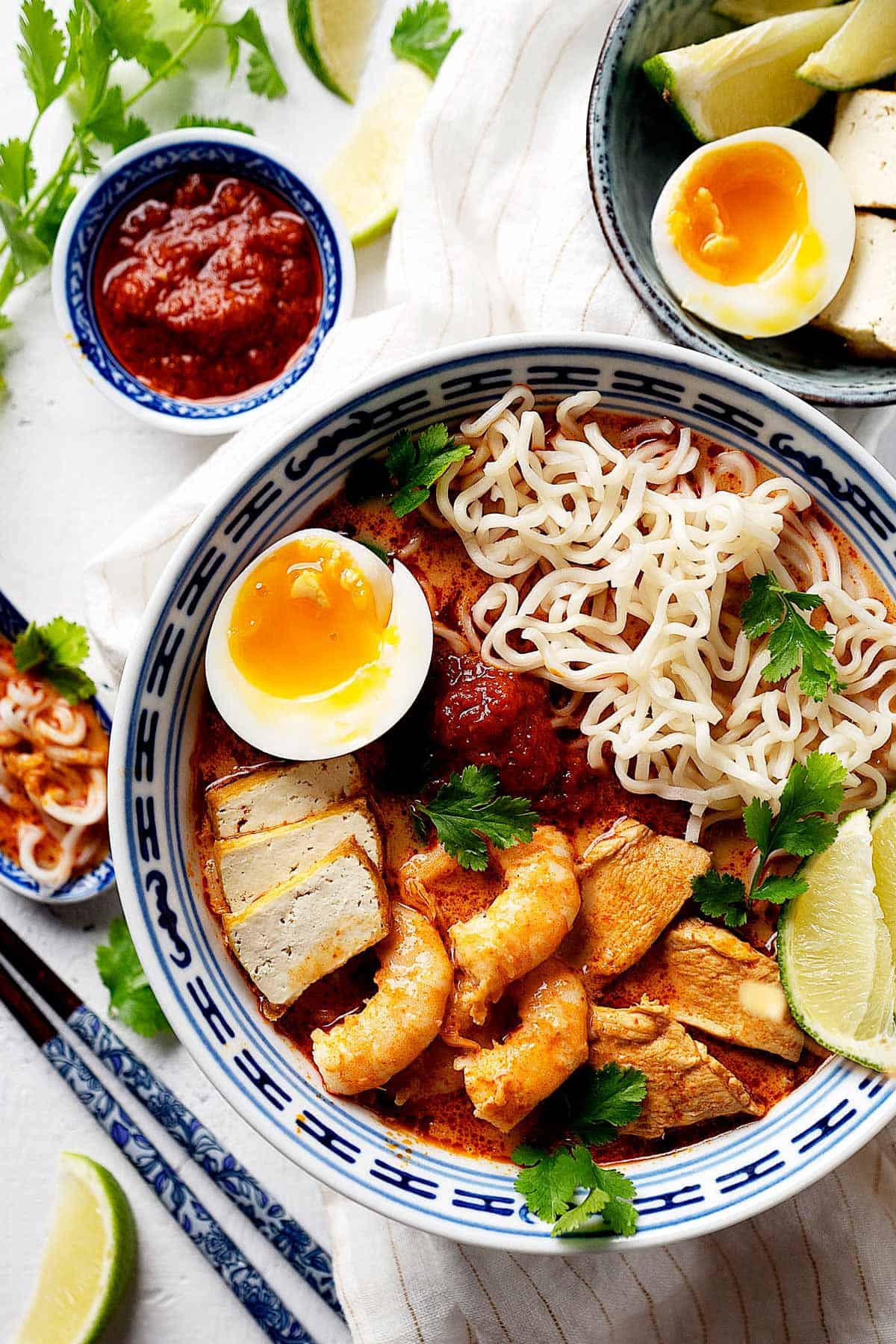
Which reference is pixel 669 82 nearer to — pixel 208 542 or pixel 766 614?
pixel 766 614

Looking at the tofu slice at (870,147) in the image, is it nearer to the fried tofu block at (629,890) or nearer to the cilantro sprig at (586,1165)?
the fried tofu block at (629,890)

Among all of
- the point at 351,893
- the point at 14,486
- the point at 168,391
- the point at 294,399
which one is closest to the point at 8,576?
the point at 14,486

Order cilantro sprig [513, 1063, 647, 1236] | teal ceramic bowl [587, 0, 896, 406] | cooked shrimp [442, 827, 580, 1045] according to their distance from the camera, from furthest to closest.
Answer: teal ceramic bowl [587, 0, 896, 406]
cooked shrimp [442, 827, 580, 1045]
cilantro sprig [513, 1063, 647, 1236]

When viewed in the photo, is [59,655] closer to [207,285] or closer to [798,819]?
[207,285]

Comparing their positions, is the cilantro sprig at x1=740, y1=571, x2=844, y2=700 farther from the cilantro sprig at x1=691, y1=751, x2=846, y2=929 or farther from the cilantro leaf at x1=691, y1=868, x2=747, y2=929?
the cilantro leaf at x1=691, y1=868, x2=747, y2=929

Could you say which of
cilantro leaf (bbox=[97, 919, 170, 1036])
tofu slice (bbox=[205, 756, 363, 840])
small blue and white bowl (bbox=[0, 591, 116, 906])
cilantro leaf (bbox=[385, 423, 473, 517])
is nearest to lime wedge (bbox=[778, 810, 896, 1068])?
tofu slice (bbox=[205, 756, 363, 840])

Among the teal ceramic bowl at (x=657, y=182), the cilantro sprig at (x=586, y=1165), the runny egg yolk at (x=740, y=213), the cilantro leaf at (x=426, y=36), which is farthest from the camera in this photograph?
the cilantro leaf at (x=426, y=36)

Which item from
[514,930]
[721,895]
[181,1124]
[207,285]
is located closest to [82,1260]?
[181,1124]

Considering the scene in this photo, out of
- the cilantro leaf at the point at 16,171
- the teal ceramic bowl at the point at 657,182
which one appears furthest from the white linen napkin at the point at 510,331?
the cilantro leaf at the point at 16,171
